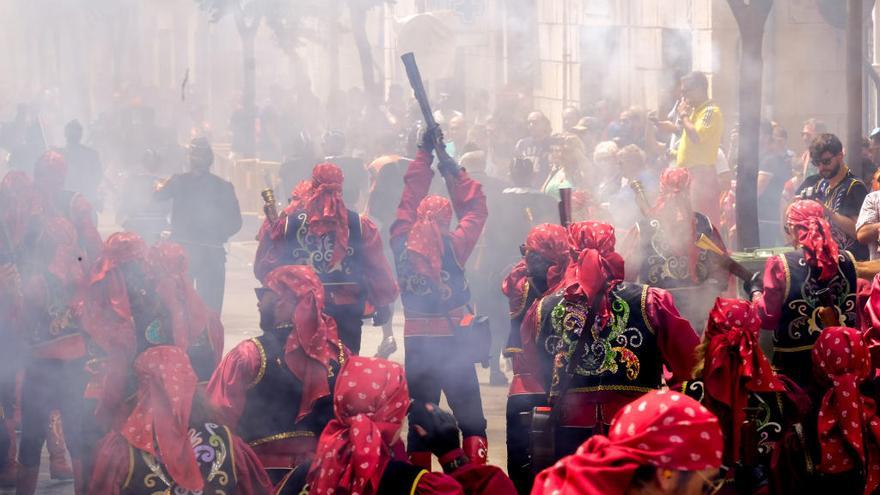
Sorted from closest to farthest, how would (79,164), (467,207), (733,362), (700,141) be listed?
(733,362)
(467,207)
(700,141)
(79,164)

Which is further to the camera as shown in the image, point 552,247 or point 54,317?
point 54,317

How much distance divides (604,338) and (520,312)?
3.70ft

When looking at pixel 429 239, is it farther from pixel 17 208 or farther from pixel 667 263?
pixel 17 208

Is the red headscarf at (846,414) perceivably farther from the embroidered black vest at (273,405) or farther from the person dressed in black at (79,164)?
the person dressed in black at (79,164)

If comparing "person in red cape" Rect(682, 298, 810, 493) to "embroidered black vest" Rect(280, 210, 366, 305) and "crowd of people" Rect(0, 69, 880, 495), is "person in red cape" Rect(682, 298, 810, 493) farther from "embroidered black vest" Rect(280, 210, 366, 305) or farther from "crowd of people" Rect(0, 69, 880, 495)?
"embroidered black vest" Rect(280, 210, 366, 305)

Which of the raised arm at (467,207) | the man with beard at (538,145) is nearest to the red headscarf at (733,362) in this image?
the raised arm at (467,207)

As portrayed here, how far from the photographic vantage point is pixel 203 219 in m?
10.2

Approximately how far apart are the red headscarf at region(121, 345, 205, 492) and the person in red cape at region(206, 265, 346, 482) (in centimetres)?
37

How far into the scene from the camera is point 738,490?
550 centimetres

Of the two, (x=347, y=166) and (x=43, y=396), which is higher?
(x=347, y=166)

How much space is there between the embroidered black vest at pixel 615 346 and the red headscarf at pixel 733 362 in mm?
197

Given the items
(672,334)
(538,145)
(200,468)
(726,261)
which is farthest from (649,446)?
(538,145)

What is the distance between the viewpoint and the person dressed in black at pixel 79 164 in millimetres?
13578

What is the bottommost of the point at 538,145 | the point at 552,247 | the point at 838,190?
the point at 552,247
